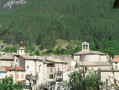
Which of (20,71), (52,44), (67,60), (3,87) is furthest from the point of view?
(52,44)

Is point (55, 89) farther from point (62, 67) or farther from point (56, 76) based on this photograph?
point (62, 67)

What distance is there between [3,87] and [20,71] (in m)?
21.3

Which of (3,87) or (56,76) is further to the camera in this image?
Result: (56,76)

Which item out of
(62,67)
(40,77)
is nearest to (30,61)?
(40,77)

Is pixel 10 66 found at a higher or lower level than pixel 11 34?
lower

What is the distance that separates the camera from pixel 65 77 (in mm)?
72125

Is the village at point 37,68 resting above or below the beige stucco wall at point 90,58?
below

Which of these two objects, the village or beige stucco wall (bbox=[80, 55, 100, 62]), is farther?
beige stucco wall (bbox=[80, 55, 100, 62])

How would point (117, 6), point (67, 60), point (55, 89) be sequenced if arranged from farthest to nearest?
point (67, 60) < point (55, 89) < point (117, 6)

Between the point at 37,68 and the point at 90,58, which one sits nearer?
the point at 37,68

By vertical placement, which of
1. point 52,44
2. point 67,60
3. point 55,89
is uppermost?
point 52,44

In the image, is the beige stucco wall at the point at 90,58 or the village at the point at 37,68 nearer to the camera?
the village at the point at 37,68

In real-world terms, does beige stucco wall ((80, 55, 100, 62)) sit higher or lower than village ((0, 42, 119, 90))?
higher

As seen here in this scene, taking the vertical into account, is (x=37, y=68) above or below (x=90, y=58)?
below
